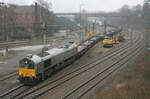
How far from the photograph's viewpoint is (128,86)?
17422 mm

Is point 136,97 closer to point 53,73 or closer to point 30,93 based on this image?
point 30,93

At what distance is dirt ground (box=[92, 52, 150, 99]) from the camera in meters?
15.2

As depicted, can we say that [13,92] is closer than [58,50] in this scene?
Yes

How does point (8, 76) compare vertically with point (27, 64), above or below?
below

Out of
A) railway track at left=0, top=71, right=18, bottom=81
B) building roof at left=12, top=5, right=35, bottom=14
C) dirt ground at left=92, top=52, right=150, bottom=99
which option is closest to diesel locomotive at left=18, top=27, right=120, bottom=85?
railway track at left=0, top=71, right=18, bottom=81

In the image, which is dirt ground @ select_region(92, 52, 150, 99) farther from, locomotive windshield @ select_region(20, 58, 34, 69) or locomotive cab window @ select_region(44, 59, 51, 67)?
locomotive windshield @ select_region(20, 58, 34, 69)

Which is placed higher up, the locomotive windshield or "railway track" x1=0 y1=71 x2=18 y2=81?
the locomotive windshield

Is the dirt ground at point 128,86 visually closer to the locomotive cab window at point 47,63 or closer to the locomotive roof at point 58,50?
the locomotive cab window at point 47,63

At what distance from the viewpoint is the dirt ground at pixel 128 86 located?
15.2 meters

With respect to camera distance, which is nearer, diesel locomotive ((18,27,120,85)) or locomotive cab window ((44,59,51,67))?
diesel locomotive ((18,27,120,85))

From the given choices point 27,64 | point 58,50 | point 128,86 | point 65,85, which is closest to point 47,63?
point 27,64

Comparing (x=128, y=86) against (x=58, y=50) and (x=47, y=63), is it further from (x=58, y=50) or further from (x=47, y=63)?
(x=58, y=50)

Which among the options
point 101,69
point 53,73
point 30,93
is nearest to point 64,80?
point 53,73

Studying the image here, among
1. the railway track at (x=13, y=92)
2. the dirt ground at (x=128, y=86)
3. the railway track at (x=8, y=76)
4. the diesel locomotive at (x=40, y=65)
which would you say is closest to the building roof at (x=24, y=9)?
the diesel locomotive at (x=40, y=65)
